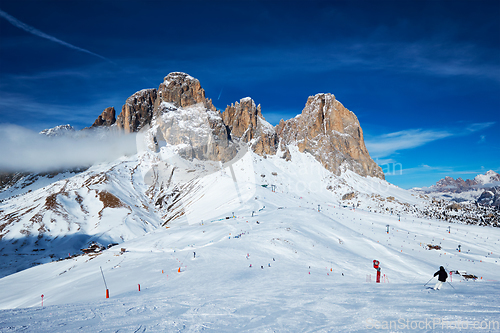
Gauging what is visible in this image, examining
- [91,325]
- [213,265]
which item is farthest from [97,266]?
[91,325]

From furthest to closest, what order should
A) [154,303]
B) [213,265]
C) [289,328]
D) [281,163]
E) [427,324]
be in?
[281,163] → [213,265] → [154,303] → [289,328] → [427,324]

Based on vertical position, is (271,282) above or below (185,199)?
below

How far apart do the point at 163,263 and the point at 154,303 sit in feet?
49.3

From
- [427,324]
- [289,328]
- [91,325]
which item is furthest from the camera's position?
[91,325]

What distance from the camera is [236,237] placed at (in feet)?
117

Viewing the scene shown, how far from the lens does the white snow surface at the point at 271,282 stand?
8.43m

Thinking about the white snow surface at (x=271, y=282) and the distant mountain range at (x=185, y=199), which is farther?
the distant mountain range at (x=185, y=199)

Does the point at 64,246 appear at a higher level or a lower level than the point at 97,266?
lower

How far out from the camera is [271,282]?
17438 mm

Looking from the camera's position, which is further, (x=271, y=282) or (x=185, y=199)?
(x=185, y=199)

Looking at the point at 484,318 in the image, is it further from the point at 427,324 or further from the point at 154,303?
the point at 154,303

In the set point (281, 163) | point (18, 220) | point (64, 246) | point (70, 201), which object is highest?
point (281, 163)

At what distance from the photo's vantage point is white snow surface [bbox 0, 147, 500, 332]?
27.7ft

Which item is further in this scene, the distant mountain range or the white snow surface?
the distant mountain range
